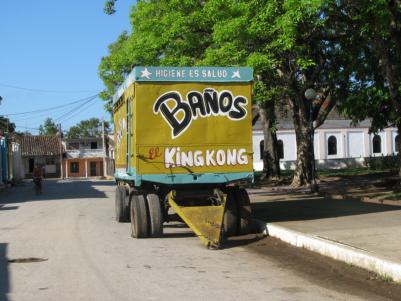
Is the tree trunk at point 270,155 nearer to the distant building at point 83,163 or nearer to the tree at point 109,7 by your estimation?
the tree at point 109,7

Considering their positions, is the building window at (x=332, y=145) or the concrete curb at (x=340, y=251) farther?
the building window at (x=332, y=145)

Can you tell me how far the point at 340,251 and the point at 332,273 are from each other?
2.90 ft

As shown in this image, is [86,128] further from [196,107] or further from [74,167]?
[196,107]

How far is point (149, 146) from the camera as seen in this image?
41.7 ft

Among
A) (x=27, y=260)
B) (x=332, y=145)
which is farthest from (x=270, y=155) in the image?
(x=27, y=260)

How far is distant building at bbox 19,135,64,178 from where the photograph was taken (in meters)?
90.4

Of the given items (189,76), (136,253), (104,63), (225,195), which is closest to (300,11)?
(189,76)

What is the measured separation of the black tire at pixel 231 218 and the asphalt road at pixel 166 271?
322mm

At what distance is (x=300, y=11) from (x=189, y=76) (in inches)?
194

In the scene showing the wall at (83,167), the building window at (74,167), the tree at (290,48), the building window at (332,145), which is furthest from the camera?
the building window at (74,167)

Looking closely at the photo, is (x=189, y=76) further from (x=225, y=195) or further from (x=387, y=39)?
(x=387, y=39)

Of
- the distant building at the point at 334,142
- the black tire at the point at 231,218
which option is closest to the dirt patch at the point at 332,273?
the black tire at the point at 231,218

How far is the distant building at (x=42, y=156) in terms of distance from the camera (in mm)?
90375

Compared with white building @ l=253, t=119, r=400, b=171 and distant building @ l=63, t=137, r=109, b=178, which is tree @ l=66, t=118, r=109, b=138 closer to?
distant building @ l=63, t=137, r=109, b=178
